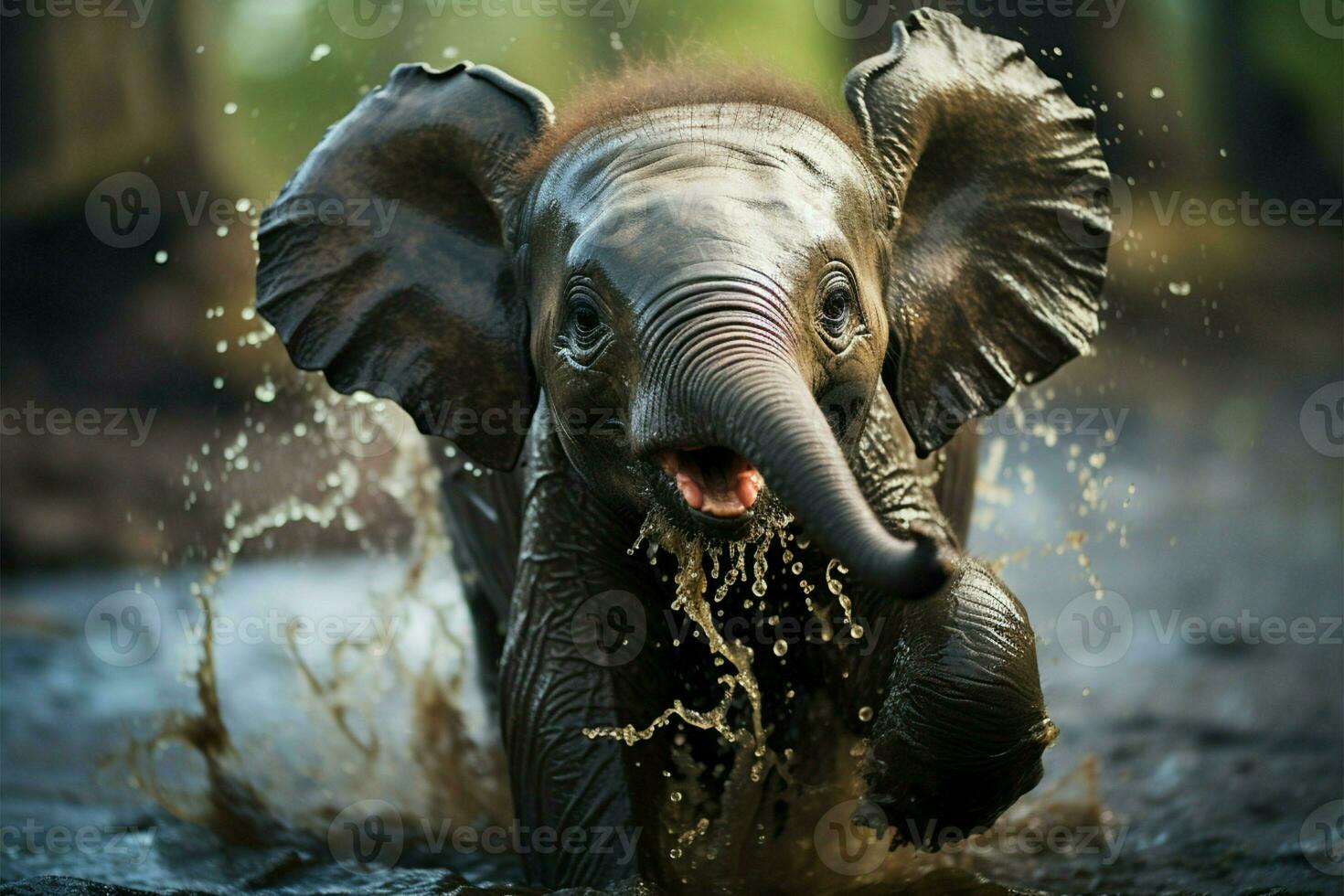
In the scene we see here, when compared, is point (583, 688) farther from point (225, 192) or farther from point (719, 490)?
point (225, 192)

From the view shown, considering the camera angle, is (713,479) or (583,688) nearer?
(713,479)

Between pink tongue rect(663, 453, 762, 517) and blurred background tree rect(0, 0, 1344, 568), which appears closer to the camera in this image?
pink tongue rect(663, 453, 762, 517)

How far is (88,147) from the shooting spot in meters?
13.7

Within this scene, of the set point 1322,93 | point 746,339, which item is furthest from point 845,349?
point 1322,93

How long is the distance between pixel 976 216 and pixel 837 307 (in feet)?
3.53

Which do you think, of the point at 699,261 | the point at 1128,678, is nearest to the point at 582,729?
the point at 699,261

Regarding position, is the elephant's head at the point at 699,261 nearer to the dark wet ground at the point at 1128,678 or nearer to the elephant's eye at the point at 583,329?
the elephant's eye at the point at 583,329

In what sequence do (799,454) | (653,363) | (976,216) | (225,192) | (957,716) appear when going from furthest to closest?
(225,192) → (976,216) → (957,716) → (653,363) → (799,454)

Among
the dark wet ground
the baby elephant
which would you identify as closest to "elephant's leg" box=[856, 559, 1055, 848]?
the baby elephant

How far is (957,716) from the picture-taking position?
4258mm

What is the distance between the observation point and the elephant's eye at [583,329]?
401 cm

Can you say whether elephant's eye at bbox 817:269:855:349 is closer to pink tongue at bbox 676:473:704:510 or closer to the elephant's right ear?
pink tongue at bbox 676:473:704:510

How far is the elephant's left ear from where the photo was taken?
4.73m

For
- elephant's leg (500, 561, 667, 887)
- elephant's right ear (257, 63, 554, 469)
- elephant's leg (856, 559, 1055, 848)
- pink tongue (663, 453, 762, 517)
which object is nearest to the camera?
pink tongue (663, 453, 762, 517)
